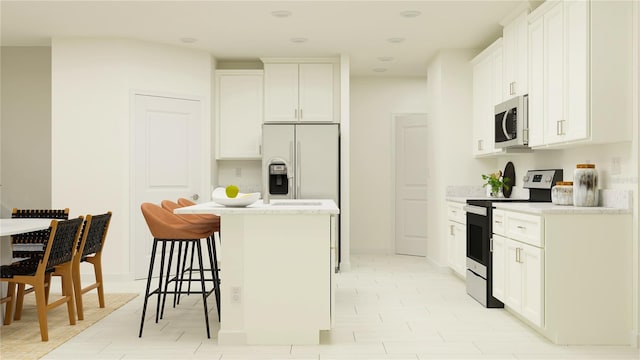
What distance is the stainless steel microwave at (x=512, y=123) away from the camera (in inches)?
181

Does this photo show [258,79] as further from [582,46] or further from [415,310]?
[582,46]

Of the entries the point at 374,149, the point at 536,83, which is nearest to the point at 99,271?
the point at 536,83

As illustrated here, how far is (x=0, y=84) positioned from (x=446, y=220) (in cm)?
539

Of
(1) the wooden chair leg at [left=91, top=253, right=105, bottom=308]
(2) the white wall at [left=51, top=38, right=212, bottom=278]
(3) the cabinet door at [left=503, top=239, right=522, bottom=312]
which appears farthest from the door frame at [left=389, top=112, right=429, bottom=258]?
(1) the wooden chair leg at [left=91, top=253, right=105, bottom=308]

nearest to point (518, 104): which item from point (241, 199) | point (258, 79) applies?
point (241, 199)

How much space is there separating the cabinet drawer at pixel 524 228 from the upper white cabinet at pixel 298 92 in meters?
3.16

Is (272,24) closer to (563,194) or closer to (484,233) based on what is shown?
(484,233)

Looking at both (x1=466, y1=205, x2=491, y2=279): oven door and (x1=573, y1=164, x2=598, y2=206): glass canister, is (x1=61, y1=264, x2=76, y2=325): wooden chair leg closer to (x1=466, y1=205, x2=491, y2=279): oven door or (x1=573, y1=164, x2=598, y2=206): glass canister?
(x1=466, y1=205, x2=491, y2=279): oven door

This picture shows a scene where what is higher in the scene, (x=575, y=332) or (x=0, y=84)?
(x=0, y=84)

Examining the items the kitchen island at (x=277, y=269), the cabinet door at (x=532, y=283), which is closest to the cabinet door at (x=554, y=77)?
the cabinet door at (x=532, y=283)

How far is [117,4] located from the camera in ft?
15.9

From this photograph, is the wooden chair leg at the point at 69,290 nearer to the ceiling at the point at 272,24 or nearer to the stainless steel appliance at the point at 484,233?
the ceiling at the point at 272,24

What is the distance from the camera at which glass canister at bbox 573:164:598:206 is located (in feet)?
12.2

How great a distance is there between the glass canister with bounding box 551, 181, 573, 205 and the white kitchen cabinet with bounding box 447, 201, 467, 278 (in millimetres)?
1319
